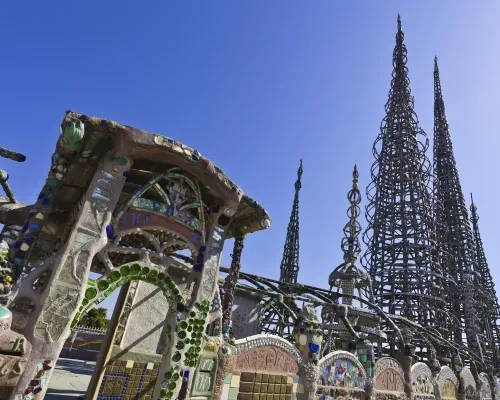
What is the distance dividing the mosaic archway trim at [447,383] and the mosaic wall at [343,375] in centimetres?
546

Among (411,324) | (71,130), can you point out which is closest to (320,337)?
(71,130)

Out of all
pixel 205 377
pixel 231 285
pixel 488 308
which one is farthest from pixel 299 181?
pixel 205 377

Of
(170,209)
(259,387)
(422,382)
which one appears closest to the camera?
(170,209)

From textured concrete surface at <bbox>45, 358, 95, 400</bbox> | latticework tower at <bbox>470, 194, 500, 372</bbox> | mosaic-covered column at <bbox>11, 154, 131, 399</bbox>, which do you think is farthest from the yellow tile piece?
latticework tower at <bbox>470, 194, 500, 372</bbox>

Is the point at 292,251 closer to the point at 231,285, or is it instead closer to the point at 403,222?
the point at 403,222

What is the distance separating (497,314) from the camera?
40.9 metres

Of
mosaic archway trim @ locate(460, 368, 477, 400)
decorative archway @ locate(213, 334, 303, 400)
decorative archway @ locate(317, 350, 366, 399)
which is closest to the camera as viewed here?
decorative archway @ locate(213, 334, 303, 400)

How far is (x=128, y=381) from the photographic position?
9.48 metres

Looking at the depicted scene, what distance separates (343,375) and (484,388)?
12.7m

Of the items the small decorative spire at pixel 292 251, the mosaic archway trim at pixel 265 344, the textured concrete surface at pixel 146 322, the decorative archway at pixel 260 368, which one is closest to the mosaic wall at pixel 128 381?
the textured concrete surface at pixel 146 322

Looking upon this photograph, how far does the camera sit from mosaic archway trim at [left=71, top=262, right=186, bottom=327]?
5855mm

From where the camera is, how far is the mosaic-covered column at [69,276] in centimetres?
511

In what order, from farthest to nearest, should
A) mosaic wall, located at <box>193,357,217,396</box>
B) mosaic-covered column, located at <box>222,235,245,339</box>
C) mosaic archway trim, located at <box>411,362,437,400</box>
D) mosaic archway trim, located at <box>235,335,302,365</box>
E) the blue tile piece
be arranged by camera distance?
1. mosaic archway trim, located at <box>411,362,437,400</box>
2. the blue tile piece
3. mosaic-covered column, located at <box>222,235,245,339</box>
4. mosaic archway trim, located at <box>235,335,302,365</box>
5. mosaic wall, located at <box>193,357,217,396</box>

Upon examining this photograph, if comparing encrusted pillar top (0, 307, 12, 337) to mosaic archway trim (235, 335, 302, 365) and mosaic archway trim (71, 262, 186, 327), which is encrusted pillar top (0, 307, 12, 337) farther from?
mosaic archway trim (235, 335, 302, 365)
